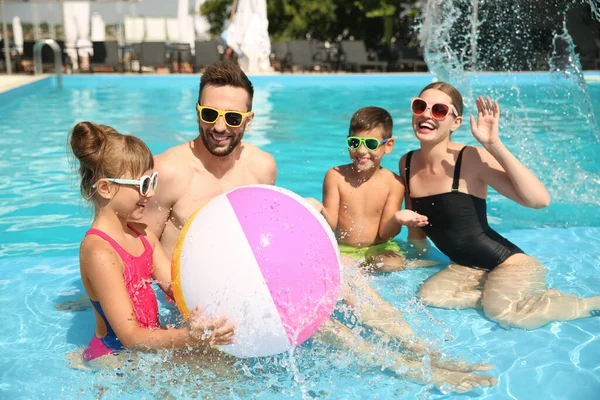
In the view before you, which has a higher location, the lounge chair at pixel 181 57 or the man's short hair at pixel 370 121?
the lounge chair at pixel 181 57

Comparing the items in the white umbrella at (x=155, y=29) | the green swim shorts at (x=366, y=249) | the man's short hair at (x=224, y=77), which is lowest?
the green swim shorts at (x=366, y=249)

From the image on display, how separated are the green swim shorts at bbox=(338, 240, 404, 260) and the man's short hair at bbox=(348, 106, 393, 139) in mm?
845

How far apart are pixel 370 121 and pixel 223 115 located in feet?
4.14

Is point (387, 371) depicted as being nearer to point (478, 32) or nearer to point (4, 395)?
point (4, 395)

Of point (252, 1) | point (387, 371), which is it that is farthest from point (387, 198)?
point (252, 1)

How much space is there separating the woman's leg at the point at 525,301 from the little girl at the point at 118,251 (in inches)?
74.2

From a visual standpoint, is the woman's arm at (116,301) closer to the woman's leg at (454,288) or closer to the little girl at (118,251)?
the little girl at (118,251)

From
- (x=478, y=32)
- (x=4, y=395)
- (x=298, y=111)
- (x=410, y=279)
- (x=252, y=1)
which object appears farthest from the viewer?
(x=252, y=1)

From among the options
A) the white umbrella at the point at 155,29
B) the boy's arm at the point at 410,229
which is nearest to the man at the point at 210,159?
the boy's arm at the point at 410,229

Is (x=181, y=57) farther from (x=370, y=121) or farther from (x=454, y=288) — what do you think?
(x=454, y=288)

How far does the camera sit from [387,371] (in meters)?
3.25

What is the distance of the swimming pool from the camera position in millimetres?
3143

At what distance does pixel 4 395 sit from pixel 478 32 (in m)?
10.7

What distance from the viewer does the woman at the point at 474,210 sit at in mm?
3914
